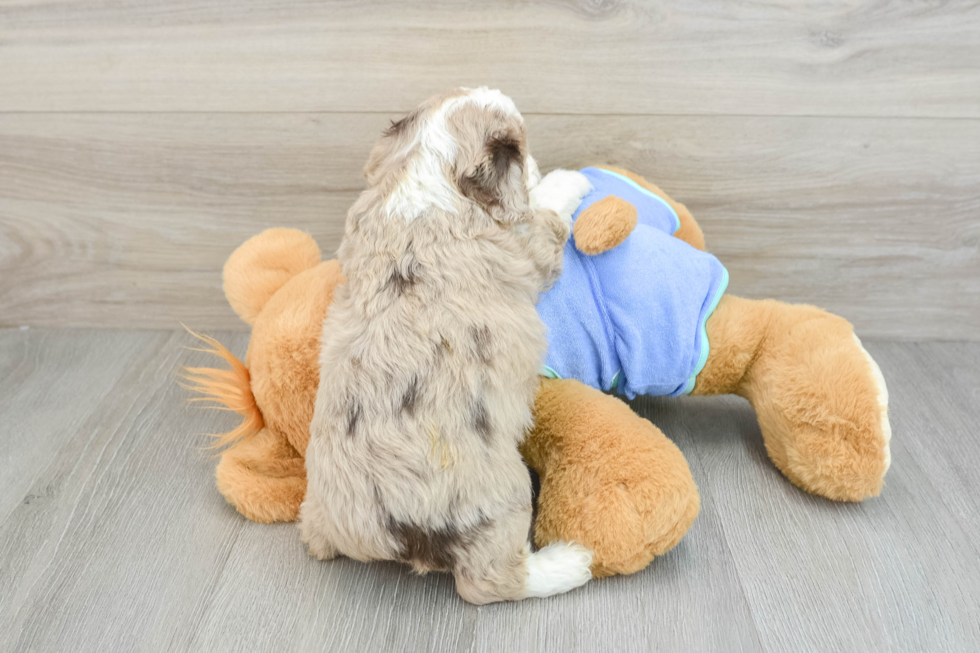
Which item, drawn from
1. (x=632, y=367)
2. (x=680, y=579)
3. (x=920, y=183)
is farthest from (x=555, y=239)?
(x=920, y=183)

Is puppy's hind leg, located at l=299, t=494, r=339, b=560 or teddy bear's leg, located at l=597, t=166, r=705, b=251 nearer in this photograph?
puppy's hind leg, located at l=299, t=494, r=339, b=560

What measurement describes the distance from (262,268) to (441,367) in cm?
41

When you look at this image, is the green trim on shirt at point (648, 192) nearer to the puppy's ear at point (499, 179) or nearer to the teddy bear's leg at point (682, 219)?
the teddy bear's leg at point (682, 219)

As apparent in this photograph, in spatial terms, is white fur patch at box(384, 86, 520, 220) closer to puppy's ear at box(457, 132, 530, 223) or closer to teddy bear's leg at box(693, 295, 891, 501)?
puppy's ear at box(457, 132, 530, 223)

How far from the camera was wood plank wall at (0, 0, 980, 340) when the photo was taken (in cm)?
92

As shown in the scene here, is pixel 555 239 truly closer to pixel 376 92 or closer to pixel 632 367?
pixel 632 367

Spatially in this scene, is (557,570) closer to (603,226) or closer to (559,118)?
(603,226)

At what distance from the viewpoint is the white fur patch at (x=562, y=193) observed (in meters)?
0.76

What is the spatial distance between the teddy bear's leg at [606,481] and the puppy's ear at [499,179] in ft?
0.64

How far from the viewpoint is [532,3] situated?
0.91 meters

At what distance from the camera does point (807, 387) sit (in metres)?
0.76

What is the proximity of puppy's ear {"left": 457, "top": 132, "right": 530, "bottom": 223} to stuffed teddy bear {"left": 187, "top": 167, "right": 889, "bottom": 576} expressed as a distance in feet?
0.27

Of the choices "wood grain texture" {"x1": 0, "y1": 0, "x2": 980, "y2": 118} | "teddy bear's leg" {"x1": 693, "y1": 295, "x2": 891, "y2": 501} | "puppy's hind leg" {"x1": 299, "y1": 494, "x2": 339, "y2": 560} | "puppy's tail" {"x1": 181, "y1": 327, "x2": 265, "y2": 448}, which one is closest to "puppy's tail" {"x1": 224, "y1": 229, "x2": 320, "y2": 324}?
"puppy's tail" {"x1": 181, "y1": 327, "x2": 265, "y2": 448}

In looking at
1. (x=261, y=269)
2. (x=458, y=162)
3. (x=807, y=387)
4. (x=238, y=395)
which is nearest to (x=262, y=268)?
(x=261, y=269)
